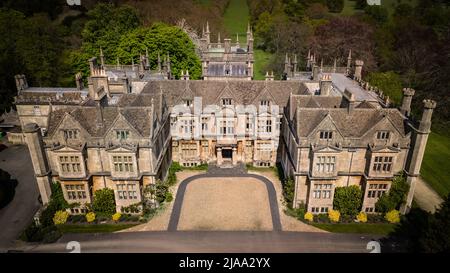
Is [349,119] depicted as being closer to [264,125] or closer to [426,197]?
[264,125]

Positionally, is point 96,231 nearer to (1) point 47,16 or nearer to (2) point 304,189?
(2) point 304,189

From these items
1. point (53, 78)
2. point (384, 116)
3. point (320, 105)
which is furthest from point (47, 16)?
point (384, 116)

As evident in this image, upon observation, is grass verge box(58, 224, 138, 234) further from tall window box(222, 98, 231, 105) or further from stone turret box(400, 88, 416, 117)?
stone turret box(400, 88, 416, 117)

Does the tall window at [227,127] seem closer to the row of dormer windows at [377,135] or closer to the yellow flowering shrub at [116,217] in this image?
the row of dormer windows at [377,135]

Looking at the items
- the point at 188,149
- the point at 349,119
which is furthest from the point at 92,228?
the point at 349,119

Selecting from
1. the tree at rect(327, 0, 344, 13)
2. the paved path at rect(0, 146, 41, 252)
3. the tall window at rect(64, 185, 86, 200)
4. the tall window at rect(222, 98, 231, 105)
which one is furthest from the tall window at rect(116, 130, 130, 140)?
the tree at rect(327, 0, 344, 13)

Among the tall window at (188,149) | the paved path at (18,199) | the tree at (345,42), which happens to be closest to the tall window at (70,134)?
the paved path at (18,199)

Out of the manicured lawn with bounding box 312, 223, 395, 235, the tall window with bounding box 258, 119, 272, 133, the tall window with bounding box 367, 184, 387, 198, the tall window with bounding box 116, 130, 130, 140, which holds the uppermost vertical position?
the tall window with bounding box 116, 130, 130, 140
